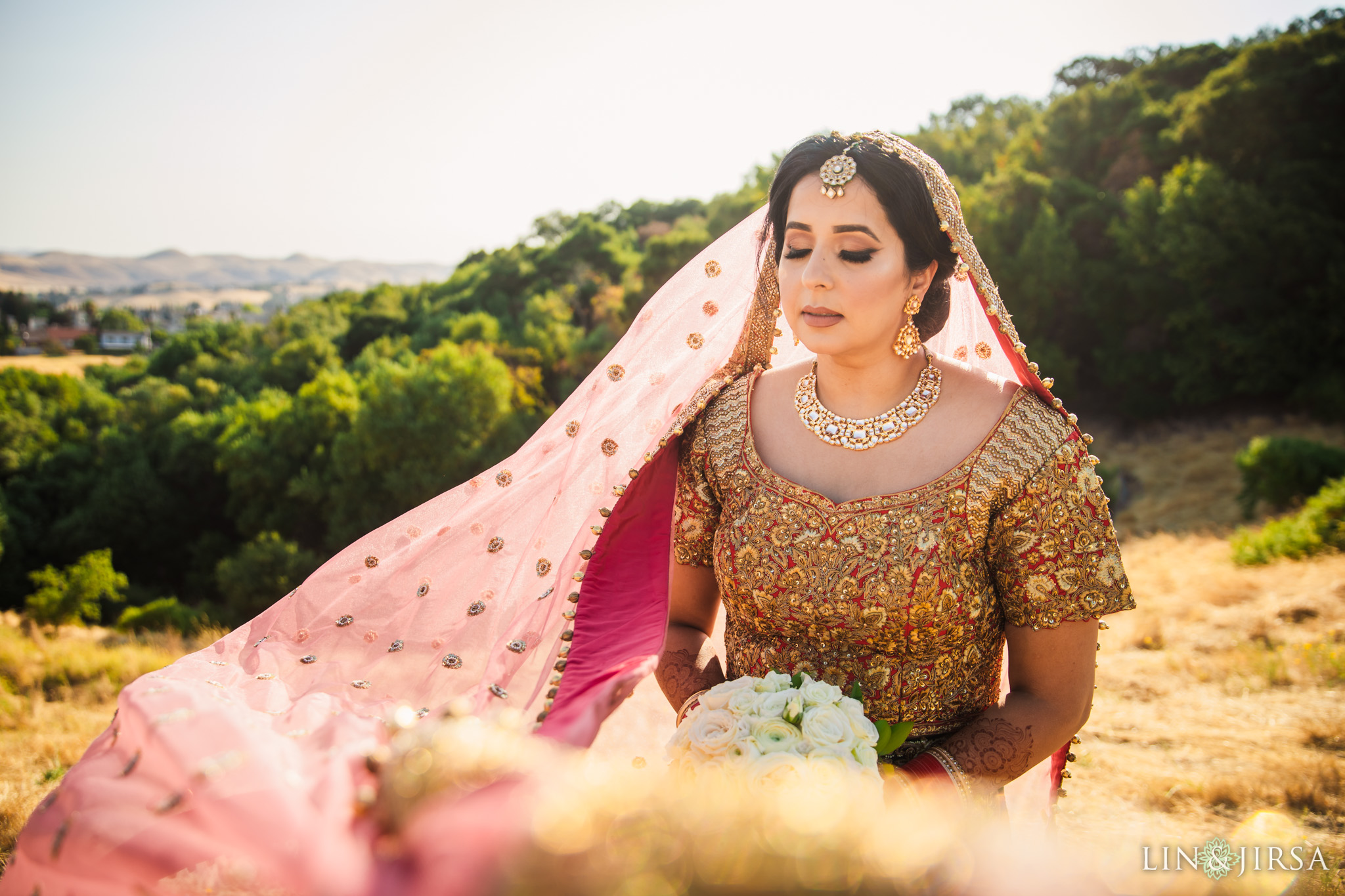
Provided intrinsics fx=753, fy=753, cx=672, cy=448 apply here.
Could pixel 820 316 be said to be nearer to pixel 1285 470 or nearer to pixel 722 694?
pixel 722 694

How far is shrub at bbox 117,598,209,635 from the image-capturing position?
15047mm

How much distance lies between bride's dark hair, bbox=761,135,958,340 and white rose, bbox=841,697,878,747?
3.42 ft

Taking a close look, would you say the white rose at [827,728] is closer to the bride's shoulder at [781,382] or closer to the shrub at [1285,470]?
the bride's shoulder at [781,382]

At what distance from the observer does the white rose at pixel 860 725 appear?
1.37 m

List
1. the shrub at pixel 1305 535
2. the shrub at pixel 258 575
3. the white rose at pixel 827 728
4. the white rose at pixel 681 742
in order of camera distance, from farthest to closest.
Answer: the shrub at pixel 258 575 → the shrub at pixel 1305 535 → the white rose at pixel 681 742 → the white rose at pixel 827 728

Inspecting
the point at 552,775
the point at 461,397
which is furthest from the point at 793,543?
the point at 461,397

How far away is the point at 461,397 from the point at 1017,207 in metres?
16.5

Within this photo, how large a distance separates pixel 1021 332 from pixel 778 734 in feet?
73.9

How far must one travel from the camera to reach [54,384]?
35406mm

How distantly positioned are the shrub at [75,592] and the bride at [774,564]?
65.8ft

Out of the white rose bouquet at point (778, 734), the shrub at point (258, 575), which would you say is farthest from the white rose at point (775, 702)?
the shrub at point (258, 575)

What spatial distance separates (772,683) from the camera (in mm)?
1479

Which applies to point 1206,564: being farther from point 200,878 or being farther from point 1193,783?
point 200,878

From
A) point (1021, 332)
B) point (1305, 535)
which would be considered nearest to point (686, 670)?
point (1305, 535)
